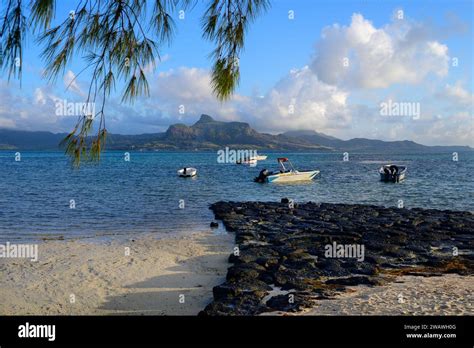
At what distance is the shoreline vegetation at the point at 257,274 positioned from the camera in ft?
32.8

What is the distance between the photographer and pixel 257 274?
1210 cm

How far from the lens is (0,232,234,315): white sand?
10438mm

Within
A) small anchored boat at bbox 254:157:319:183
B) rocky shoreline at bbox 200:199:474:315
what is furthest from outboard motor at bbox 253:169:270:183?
rocky shoreline at bbox 200:199:474:315

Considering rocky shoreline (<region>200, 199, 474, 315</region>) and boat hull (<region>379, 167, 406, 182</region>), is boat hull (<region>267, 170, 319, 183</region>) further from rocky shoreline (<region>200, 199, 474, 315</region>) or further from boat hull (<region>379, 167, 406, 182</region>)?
rocky shoreline (<region>200, 199, 474, 315</region>)

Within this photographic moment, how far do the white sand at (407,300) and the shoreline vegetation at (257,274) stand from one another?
23mm

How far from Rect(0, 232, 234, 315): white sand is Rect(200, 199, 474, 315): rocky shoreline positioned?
863mm

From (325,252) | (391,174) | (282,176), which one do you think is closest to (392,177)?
(391,174)

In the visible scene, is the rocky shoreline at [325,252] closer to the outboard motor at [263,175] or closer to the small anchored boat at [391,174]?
the outboard motor at [263,175]

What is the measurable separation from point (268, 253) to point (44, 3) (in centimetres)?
Answer: 1201

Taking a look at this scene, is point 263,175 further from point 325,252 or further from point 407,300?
point 407,300

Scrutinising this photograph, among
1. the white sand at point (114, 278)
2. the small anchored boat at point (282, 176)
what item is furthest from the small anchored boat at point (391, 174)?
the white sand at point (114, 278)

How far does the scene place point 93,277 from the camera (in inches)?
499

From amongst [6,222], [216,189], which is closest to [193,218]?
[6,222]
